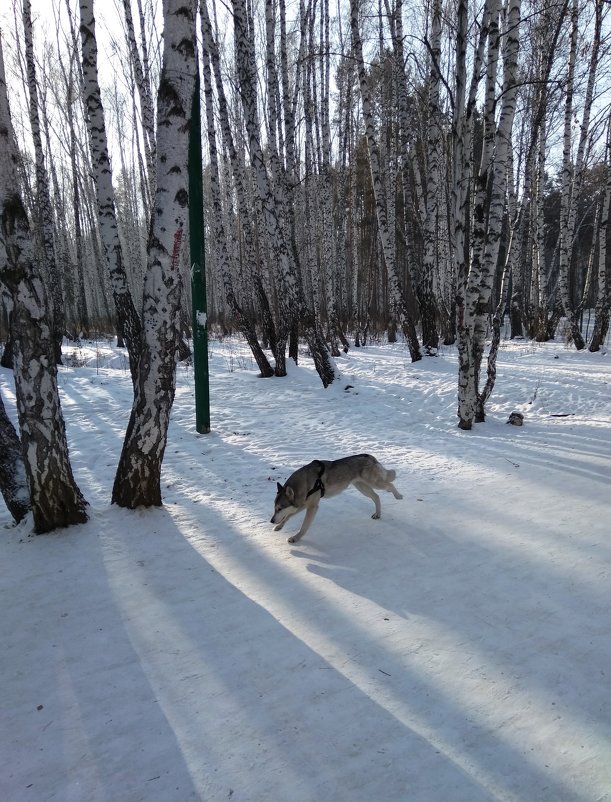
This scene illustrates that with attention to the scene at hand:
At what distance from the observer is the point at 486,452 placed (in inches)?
239

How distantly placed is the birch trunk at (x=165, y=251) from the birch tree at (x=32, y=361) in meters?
0.61

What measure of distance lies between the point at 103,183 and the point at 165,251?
4.02 metres

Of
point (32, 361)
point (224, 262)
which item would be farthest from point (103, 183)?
point (224, 262)

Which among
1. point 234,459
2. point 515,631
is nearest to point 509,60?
point 234,459

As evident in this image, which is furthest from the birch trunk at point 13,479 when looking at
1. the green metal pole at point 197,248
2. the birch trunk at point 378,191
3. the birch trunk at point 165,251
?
the birch trunk at point 378,191

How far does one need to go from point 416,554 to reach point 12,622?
2.70m

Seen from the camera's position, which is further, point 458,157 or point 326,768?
point 458,157

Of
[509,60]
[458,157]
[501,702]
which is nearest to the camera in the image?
[501,702]

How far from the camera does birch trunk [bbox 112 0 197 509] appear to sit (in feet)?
13.1

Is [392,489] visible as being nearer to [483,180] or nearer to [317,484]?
[317,484]

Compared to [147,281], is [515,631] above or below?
below

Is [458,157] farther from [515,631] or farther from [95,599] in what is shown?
[95,599]

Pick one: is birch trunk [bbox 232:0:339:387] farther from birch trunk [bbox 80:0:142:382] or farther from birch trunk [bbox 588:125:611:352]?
birch trunk [bbox 588:125:611:352]

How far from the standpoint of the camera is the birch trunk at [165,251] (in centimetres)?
399
